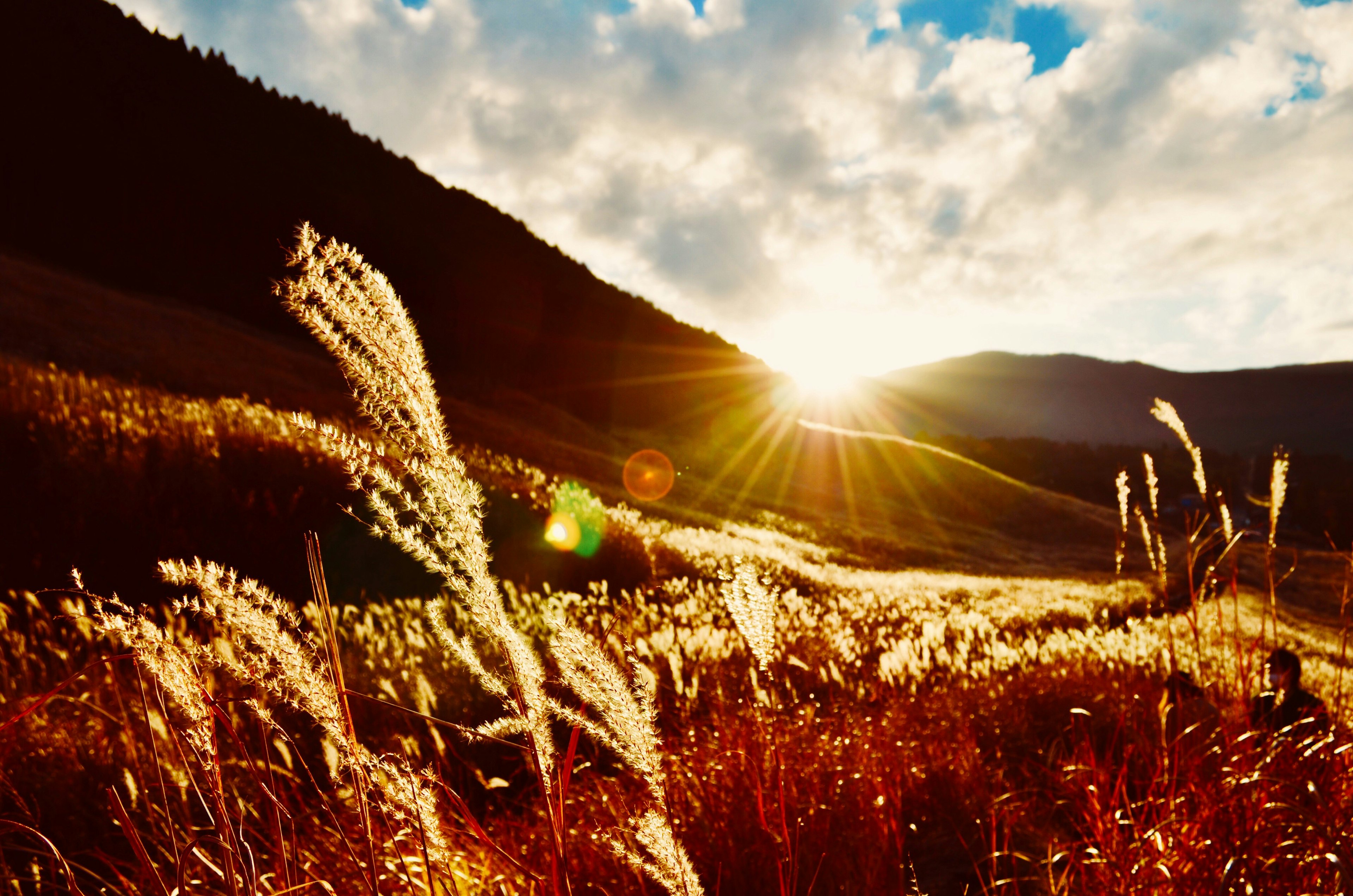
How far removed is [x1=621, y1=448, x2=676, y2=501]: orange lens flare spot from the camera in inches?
932

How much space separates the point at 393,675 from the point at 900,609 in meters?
7.89

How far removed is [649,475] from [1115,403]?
187 metres

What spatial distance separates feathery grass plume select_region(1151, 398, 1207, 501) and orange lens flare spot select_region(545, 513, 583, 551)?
24.9ft

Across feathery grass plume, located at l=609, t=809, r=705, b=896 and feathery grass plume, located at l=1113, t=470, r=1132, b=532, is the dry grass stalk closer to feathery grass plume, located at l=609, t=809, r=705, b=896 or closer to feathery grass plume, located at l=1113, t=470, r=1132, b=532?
feathery grass plume, located at l=609, t=809, r=705, b=896

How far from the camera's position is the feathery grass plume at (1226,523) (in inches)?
112

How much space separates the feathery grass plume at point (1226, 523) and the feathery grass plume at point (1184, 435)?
0.11 metres

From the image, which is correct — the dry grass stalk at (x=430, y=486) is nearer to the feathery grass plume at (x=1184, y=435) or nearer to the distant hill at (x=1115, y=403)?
the feathery grass plume at (x=1184, y=435)

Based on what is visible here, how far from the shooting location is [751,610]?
1.16m

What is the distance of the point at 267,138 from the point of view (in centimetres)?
4291

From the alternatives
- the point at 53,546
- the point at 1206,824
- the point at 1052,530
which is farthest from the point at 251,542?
the point at 1052,530

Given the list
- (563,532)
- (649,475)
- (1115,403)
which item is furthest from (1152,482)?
(1115,403)

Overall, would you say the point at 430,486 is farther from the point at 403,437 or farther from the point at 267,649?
the point at 267,649

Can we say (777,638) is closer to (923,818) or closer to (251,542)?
(923,818)

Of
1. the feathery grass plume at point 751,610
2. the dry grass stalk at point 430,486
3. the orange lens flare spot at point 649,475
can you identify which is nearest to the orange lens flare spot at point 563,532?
the feathery grass plume at point 751,610
